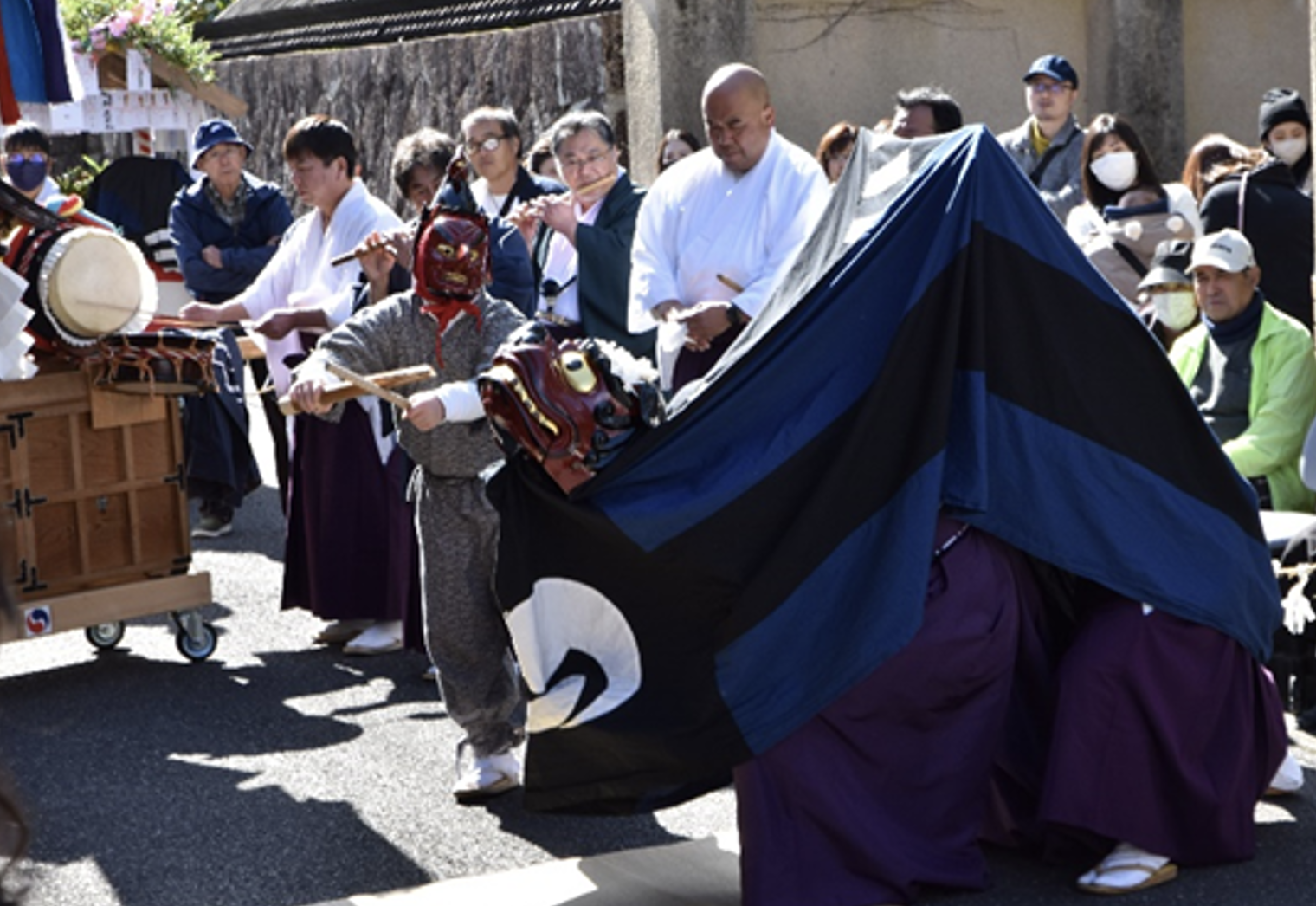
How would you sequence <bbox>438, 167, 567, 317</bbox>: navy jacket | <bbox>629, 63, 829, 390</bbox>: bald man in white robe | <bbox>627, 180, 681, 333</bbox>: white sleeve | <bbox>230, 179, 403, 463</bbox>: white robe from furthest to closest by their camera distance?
<bbox>230, 179, 403, 463</bbox>: white robe, <bbox>438, 167, 567, 317</bbox>: navy jacket, <bbox>627, 180, 681, 333</bbox>: white sleeve, <bbox>629, 63, 829, 390</bbox>: bald man in white robe

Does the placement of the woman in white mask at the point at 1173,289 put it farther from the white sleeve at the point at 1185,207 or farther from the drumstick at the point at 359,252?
the drumstick at the point at 359,252

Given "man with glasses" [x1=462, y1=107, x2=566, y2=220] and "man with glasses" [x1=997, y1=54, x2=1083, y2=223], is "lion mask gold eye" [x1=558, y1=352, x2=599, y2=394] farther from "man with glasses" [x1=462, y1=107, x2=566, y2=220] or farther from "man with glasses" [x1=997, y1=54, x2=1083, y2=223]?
"man with glasses" [x1=997, y1=54, x2=1083, y2=223]

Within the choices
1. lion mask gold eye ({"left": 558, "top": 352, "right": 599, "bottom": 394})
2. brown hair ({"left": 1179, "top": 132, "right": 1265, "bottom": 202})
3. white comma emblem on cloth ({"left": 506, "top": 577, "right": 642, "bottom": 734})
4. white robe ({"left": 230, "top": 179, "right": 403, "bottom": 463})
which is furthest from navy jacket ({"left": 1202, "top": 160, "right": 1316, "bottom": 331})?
white comma emblem on cloth ({"left": 506, "top": 577, "right": 642, "bottom": 734})

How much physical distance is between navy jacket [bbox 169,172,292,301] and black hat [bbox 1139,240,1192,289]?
4.21 m

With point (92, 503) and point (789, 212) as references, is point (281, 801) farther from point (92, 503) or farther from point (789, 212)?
point (789, 212)

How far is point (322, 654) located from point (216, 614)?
0.84 m

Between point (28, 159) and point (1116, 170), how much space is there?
17.4ft

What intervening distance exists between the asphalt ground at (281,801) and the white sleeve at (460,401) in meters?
1.09

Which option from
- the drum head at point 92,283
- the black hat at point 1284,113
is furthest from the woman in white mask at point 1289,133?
the drum head at point 92,283

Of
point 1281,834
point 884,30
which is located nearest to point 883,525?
point 1281,834

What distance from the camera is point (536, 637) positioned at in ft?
16.0

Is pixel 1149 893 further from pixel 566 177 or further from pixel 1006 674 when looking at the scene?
pixel 566 177

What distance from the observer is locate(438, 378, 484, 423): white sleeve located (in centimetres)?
526

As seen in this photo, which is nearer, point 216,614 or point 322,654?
point 322,654
